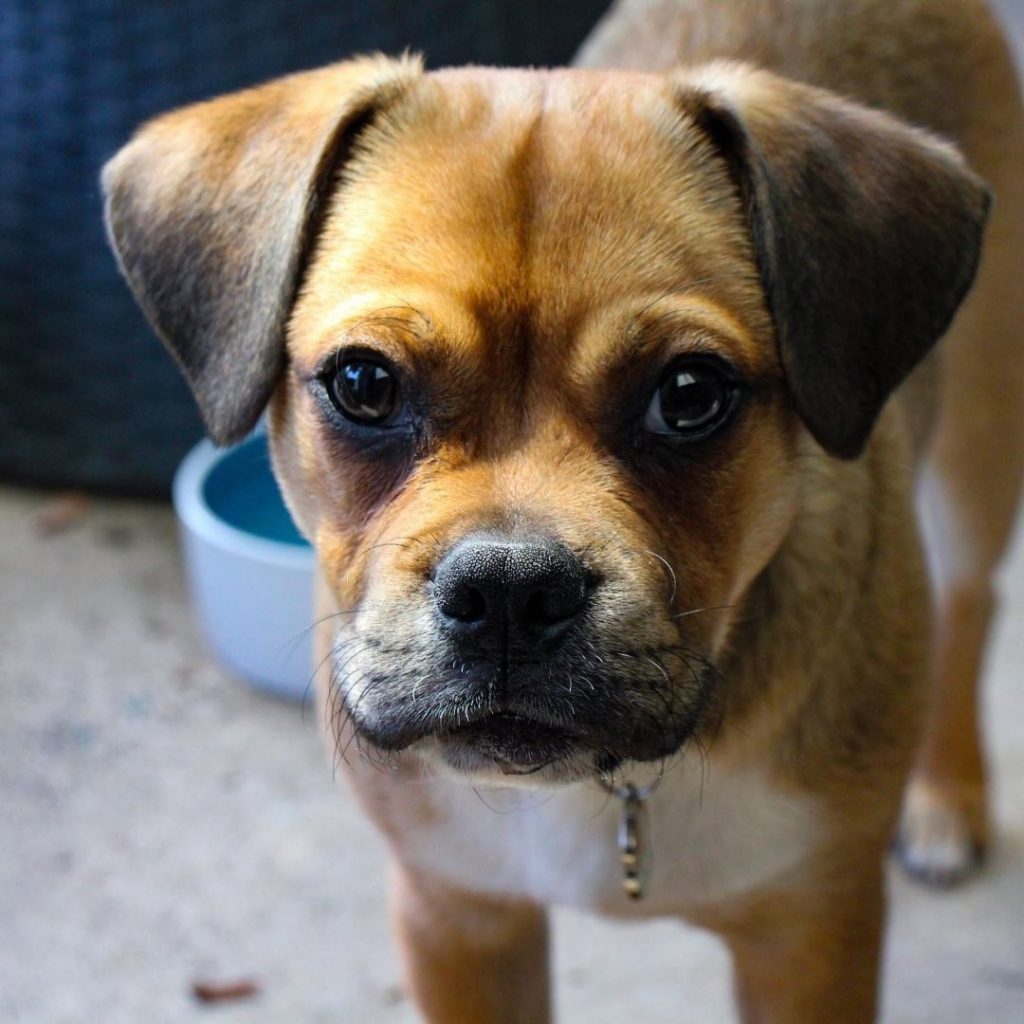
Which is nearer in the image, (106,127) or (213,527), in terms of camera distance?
(213,527)

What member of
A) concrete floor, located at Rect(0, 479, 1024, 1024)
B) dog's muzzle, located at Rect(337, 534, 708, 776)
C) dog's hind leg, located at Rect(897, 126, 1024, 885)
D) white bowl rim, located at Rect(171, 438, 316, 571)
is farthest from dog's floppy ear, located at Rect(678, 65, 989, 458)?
white bowl rim, located at Rect(171, 438, 316, 571)

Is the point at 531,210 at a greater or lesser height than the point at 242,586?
greater

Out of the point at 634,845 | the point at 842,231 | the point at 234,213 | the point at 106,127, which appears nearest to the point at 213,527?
the point at 106,127

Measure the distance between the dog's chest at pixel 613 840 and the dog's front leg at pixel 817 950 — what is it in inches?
3.1

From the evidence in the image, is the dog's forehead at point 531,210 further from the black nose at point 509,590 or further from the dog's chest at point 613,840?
the dog's chest at point 613,840

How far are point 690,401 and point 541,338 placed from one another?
187mm

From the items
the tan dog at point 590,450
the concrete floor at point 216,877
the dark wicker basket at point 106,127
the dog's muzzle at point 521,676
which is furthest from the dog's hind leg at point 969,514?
the dark wicker basket at point 106,127

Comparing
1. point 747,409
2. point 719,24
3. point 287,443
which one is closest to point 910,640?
point 747,409

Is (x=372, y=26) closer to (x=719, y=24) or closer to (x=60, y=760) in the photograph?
(x=719, y=24)

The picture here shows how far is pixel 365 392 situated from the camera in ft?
5.95

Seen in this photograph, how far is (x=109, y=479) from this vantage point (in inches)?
166

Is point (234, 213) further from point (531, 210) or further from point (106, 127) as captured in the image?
point (106, 127)

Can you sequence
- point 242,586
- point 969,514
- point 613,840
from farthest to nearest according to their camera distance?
point 242,586, point 969,514, point 613,840

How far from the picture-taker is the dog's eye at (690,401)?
1.77 meters
